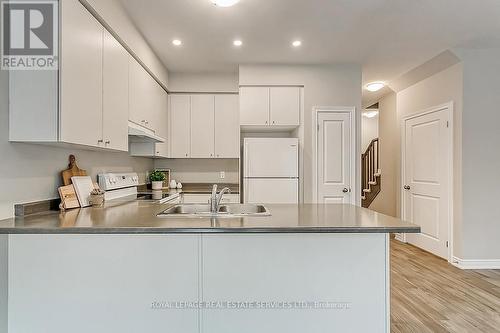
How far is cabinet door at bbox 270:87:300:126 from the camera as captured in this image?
425 cm

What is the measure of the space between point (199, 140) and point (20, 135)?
291 centimetres

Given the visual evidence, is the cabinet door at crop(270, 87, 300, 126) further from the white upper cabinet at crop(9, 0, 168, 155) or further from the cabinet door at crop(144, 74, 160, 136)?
the white upper cabinet at crop(9, 0, 168, 155)

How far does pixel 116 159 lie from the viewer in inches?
131

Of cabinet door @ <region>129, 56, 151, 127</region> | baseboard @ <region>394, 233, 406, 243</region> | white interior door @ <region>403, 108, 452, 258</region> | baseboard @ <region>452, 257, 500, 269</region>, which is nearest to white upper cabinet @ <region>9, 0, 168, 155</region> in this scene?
cabinet door @ <region>129, 56, 151, 127</region>

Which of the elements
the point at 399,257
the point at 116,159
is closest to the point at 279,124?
the point at 116,159

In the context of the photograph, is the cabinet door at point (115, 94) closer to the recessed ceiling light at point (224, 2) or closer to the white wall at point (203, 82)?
the recessed ceiling light at point (224, 2)

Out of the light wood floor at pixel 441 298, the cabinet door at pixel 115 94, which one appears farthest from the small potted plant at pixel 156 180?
the light wood floor at pixel 441 298

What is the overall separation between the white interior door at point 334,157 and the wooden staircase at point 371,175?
260cm

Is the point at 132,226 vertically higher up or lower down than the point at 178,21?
lower down

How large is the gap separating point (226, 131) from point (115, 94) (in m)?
2.17

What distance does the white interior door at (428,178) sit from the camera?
13.7ft

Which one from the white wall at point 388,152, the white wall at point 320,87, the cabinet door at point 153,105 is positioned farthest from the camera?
the white wall at point 388,152

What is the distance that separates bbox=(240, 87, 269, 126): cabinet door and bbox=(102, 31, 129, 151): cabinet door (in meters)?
1.72

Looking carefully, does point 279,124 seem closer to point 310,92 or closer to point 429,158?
point 310,92
